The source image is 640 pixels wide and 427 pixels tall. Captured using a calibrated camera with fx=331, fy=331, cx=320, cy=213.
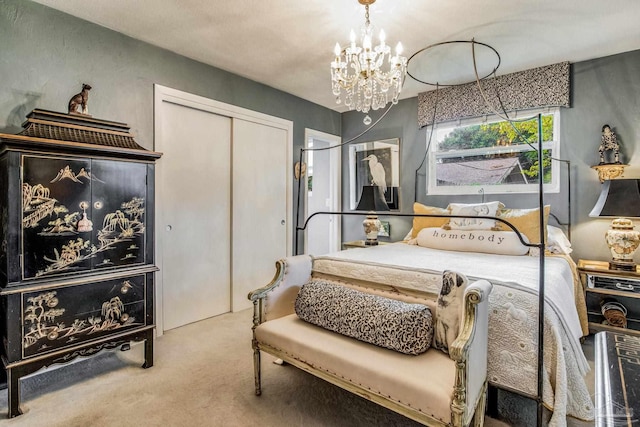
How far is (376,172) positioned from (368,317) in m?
3.15

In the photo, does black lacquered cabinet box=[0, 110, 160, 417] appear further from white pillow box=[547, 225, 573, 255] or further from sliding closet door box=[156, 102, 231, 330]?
white pillow box=[547, 225, 573, 255]

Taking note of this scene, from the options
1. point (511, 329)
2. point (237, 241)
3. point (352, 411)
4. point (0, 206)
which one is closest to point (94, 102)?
point (0, 206)

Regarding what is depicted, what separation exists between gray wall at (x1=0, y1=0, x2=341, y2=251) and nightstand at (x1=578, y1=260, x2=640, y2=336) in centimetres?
369

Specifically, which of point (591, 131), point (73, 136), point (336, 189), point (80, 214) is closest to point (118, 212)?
point (80, 214)

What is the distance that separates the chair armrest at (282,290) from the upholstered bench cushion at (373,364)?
0.14m

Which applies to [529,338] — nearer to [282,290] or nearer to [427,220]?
[282,290]

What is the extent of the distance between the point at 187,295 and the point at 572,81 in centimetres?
422

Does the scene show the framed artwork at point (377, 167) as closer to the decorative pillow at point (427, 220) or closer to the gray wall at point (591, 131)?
the decorative pillow at point (427, 220)

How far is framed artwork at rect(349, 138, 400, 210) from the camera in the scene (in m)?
4.39

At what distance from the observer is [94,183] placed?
2123 millimetres

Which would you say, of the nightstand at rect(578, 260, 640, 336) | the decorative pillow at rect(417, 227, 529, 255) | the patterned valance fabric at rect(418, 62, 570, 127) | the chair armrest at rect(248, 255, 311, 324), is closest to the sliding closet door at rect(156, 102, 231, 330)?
the chair armrest at rect(248, 255, 311, 324)

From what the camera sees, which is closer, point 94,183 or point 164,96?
point 94,183

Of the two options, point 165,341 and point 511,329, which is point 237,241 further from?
point 511,329

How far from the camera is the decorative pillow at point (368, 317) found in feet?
5.07
